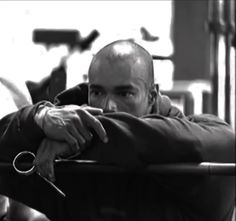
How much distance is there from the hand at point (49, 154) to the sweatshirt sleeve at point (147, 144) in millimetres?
42

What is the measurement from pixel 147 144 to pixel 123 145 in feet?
0.14

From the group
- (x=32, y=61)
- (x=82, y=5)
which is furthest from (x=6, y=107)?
(x=82, y=5)

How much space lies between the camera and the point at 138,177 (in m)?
1.35

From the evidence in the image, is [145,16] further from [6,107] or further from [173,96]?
[6,107]

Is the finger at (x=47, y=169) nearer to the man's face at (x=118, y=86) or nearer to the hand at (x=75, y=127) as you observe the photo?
the hand at (x=75, y=127)

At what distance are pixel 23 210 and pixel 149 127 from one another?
1.67 ft

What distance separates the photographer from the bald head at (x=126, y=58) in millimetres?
1441

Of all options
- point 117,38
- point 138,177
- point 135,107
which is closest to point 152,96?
point 135,107

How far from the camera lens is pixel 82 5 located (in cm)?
525

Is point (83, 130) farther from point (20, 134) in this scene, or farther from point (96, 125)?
point (20, 134)

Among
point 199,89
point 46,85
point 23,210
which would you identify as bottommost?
point 199,89

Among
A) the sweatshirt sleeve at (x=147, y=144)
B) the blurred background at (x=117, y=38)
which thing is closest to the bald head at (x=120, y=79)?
the sweatshirt sleeve at (x=147, y=144)

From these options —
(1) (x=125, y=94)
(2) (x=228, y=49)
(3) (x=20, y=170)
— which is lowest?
(2) (x=228, y=49)

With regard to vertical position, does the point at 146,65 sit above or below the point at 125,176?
above
